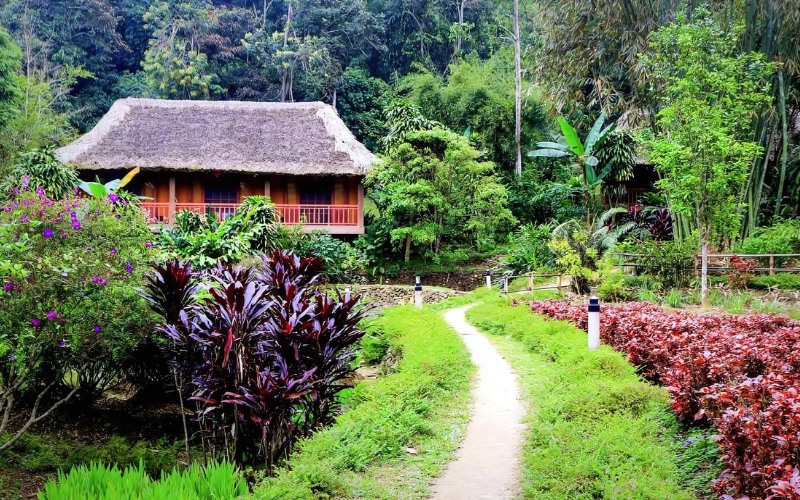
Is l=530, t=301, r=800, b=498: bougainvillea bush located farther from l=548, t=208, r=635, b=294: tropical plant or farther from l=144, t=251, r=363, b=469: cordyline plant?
l=548, t=208, r=635, b=294: tropical plant

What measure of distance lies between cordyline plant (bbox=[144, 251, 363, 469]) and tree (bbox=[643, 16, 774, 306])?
8.73m

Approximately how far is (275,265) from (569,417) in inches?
238

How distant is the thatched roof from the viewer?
23.6m

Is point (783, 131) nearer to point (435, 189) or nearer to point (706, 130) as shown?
point (706, 130)

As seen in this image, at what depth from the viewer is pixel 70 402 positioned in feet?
33.3

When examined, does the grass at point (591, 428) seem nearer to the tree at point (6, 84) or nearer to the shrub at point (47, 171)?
the shrub at point (47, 171)

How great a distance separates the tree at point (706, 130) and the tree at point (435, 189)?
8678mm

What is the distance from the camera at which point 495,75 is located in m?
33.7

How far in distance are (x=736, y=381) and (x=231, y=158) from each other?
69.2ft

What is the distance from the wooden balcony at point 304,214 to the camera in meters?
23.5

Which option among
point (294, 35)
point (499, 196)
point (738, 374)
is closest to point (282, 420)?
point (738, 374)

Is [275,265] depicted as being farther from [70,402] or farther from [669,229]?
[669,229]

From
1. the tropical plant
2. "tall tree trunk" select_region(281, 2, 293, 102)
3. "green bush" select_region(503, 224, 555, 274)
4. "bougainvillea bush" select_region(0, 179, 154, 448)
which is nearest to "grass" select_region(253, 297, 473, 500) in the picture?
"bougainvillea bush" select_region(0, 179, 154, 448)

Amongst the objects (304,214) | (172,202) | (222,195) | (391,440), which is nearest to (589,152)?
(304,214)
